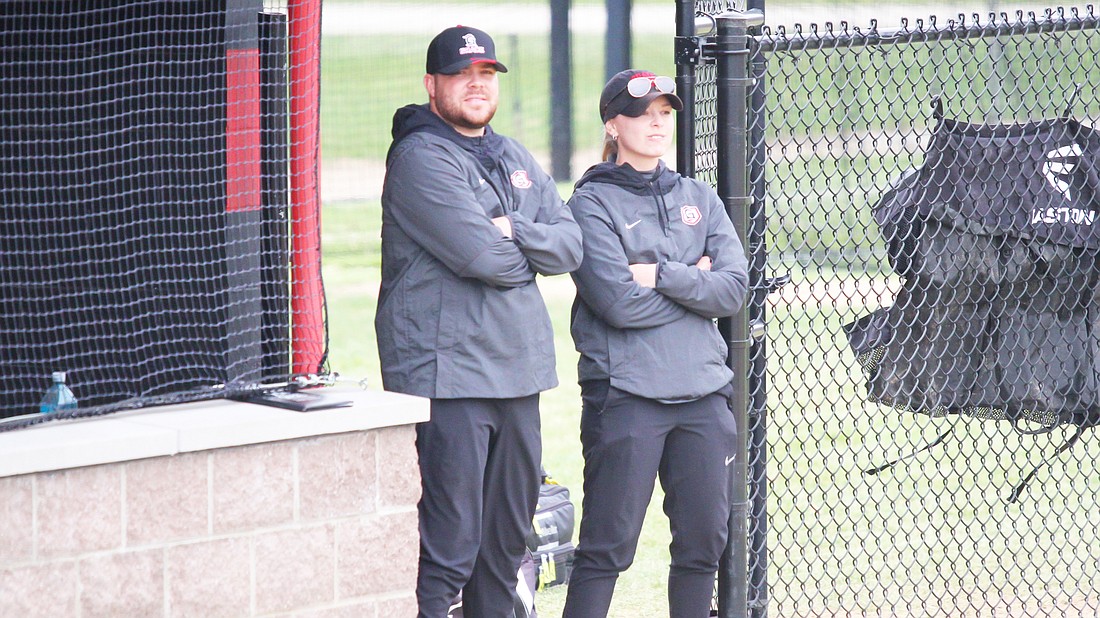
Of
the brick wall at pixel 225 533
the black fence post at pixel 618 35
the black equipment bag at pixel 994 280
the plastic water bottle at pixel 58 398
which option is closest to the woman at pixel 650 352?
the brick wall at pixel 225 533

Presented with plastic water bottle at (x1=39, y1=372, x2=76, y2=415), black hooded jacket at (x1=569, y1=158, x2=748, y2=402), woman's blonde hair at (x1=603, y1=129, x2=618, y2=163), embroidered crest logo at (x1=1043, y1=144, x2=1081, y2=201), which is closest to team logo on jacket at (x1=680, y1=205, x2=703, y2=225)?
black hooded jacket at (x1=569, y1=158, x2=748, y2=402)

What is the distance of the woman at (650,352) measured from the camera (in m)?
3.67

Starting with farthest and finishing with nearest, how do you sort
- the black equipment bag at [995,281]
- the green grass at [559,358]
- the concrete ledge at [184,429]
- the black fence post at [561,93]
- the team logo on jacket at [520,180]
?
the black fence post at [561,93], the green grass at [559,358], the black equipment bag at [995,281], the team logo on jacket at [520,180], the concrete ledge at [184,429]

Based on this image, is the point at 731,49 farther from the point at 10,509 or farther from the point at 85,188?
the point at 10,509

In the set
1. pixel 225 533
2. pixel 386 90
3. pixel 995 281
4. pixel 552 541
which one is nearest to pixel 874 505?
pixel 552 541

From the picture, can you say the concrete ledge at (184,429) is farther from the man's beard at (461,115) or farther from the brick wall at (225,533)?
the man's beard at (461,115)

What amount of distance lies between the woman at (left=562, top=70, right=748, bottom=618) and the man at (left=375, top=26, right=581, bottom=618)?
0.15 metres

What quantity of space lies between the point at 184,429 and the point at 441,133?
3.67 feet

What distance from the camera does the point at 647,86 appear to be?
3.75 m

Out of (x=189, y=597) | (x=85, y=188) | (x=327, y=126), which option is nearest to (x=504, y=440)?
(x=189, y=597)

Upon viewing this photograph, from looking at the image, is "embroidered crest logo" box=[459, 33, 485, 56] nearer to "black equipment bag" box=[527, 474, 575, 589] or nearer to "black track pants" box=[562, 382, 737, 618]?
"black track pants" box=[562, 382, 737, 618]

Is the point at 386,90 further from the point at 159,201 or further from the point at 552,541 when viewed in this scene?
the point at 159,201

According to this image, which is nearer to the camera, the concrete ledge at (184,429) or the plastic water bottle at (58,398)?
the concrete ledge at (184,429)

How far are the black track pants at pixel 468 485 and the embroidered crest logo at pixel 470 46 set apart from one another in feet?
3.08
